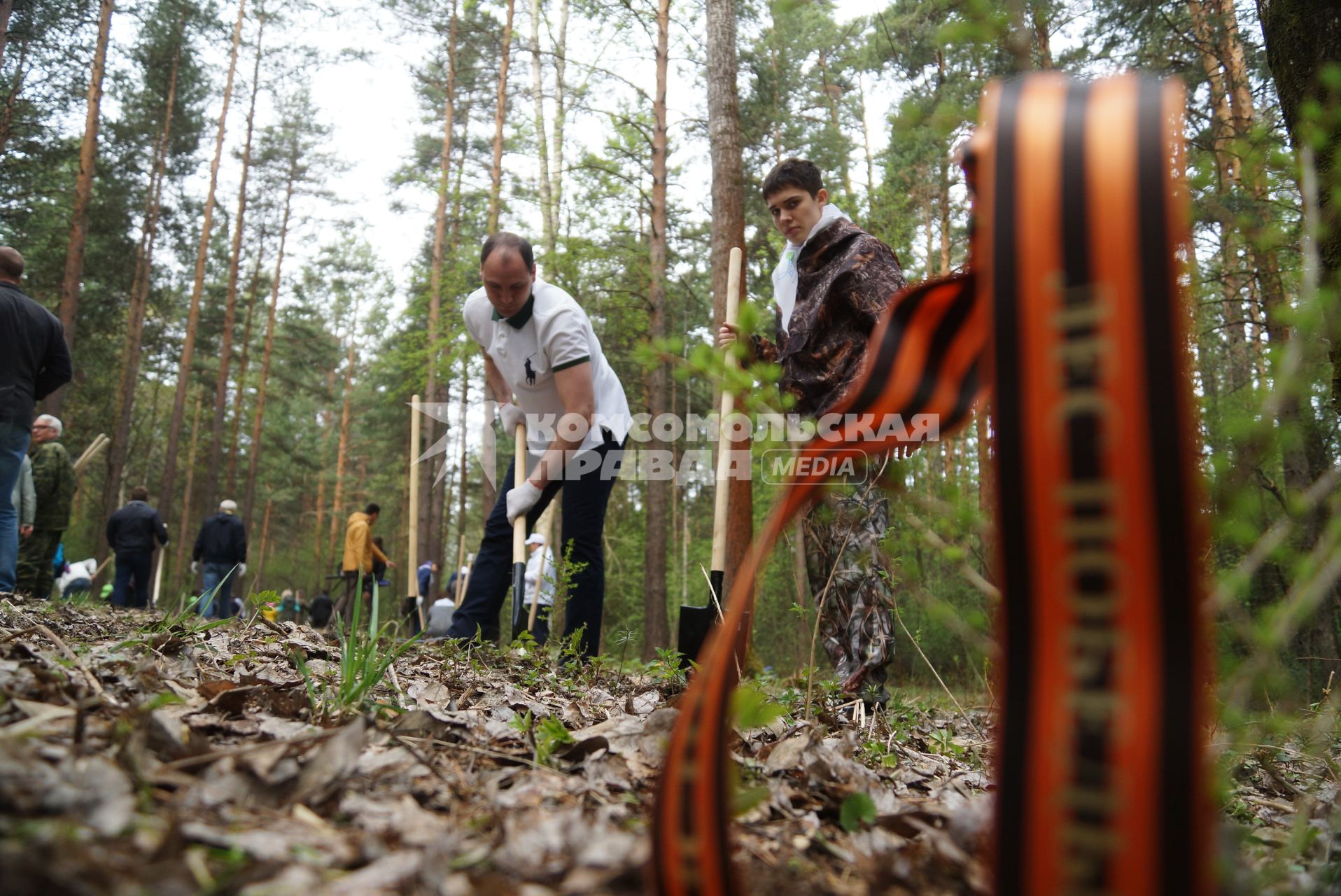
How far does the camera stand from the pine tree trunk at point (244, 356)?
23.0 meters

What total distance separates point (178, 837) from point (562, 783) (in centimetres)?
64

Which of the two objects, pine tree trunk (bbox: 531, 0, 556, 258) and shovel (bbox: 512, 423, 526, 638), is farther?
pine tree trunk (bbox: 531, 0, 556, 258)

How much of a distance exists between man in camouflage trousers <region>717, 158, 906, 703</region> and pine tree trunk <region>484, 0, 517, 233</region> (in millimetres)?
12979

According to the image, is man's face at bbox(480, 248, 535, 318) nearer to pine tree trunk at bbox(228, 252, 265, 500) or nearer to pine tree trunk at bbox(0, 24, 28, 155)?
pine tree trunk at bbox(0, 24, 28, 155)

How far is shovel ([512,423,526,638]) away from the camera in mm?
3535

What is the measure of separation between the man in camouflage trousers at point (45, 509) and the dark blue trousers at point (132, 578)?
282 centimetres

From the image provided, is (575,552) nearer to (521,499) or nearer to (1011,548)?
(521,499)

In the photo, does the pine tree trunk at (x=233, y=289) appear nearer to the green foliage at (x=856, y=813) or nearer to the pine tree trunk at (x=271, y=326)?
the pine tree trunk at (x=271, y=326)

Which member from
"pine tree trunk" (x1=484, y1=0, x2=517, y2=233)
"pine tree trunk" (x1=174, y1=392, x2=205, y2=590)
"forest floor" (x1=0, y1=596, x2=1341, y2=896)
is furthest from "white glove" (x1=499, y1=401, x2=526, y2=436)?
"pine tree trunk" (x1=174, y1=392, x2=205, y2=590)

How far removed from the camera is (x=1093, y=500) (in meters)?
0.55

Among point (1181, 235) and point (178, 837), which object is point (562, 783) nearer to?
point (178, 837)

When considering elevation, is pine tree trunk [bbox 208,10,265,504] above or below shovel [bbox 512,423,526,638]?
above

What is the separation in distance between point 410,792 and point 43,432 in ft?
25.7

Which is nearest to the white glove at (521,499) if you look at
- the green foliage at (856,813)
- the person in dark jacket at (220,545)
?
the green foliage at (856,813)
